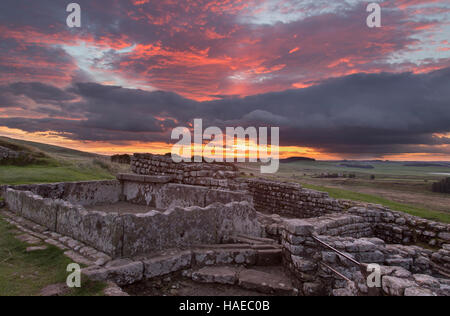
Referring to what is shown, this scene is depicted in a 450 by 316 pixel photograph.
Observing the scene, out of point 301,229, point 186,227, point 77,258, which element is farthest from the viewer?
point 186,227

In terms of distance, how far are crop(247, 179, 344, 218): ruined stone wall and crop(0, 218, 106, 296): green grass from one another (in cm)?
1084

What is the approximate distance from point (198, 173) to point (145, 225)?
15.0 ft

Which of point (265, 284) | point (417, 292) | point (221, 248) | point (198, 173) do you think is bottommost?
point (265, 284)

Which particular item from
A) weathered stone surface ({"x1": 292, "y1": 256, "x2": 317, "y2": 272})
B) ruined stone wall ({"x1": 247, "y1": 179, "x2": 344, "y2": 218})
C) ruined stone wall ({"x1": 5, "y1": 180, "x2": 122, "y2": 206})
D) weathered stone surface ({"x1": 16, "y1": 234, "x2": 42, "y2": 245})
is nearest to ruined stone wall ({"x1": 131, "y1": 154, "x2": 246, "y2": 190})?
ruined stone wall ({"x1": 5, "y1": 180, "x2": 122, "y2": 206})

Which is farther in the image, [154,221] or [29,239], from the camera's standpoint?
[29,239]

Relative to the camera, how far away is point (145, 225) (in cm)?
482

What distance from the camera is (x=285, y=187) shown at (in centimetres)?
1425

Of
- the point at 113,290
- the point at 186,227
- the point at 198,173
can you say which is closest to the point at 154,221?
the point at 186,227

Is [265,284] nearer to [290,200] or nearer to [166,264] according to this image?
[166,264]

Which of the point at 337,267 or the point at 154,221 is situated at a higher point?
the point at 154,221

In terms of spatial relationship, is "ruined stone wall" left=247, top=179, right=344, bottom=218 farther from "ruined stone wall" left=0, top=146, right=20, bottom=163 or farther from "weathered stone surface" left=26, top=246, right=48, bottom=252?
"ruined stone wall" left=0, top=146, right=20, bottom=163

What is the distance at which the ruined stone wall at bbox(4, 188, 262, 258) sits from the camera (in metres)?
4.66

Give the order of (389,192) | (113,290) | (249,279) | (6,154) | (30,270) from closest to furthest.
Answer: (113,290) → (30,270) → (249,279) → (6,154) → (389,192)

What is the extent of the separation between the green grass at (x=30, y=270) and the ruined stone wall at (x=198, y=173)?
476 centimetres
